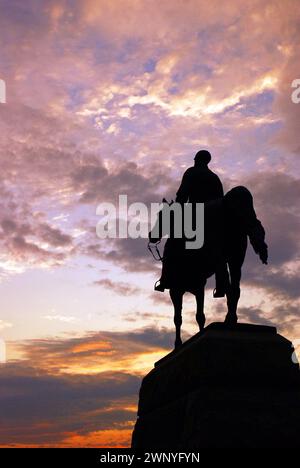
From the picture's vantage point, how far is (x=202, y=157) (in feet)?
43.6

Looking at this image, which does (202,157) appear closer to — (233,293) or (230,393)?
(233,293)

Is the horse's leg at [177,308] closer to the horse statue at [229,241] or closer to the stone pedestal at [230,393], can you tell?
the horse statue at [229,241]

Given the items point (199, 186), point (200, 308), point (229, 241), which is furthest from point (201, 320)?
point (199, 186)

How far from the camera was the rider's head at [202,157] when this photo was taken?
43.6ft

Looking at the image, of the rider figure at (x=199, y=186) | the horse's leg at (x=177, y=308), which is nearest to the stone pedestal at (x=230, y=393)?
the horse's leg at (x=177, y=308)

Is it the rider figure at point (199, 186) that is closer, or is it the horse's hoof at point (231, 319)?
the horse's hoof at point (231, 319)

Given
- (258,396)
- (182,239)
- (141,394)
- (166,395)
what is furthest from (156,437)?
(182,239)

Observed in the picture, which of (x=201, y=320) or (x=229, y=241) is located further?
(x=201, y=320)

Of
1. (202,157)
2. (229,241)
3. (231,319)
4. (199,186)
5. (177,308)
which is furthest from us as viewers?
(177,308)

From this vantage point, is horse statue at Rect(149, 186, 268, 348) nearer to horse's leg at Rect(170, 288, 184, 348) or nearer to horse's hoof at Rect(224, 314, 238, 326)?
horse's hoof at Rect(224, 314, 238, 326)

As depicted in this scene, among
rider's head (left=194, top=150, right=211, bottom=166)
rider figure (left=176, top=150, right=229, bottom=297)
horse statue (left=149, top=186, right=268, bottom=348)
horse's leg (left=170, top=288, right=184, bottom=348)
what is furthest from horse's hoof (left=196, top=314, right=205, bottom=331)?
rider's head (left=194, top=150, right=211, bottom=166)

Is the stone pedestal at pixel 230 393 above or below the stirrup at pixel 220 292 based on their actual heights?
below

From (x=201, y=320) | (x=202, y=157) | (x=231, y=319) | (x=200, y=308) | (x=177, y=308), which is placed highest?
(x=202, y=157)

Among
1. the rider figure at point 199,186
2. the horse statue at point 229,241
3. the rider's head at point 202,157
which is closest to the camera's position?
the horse statue at point 229,241
